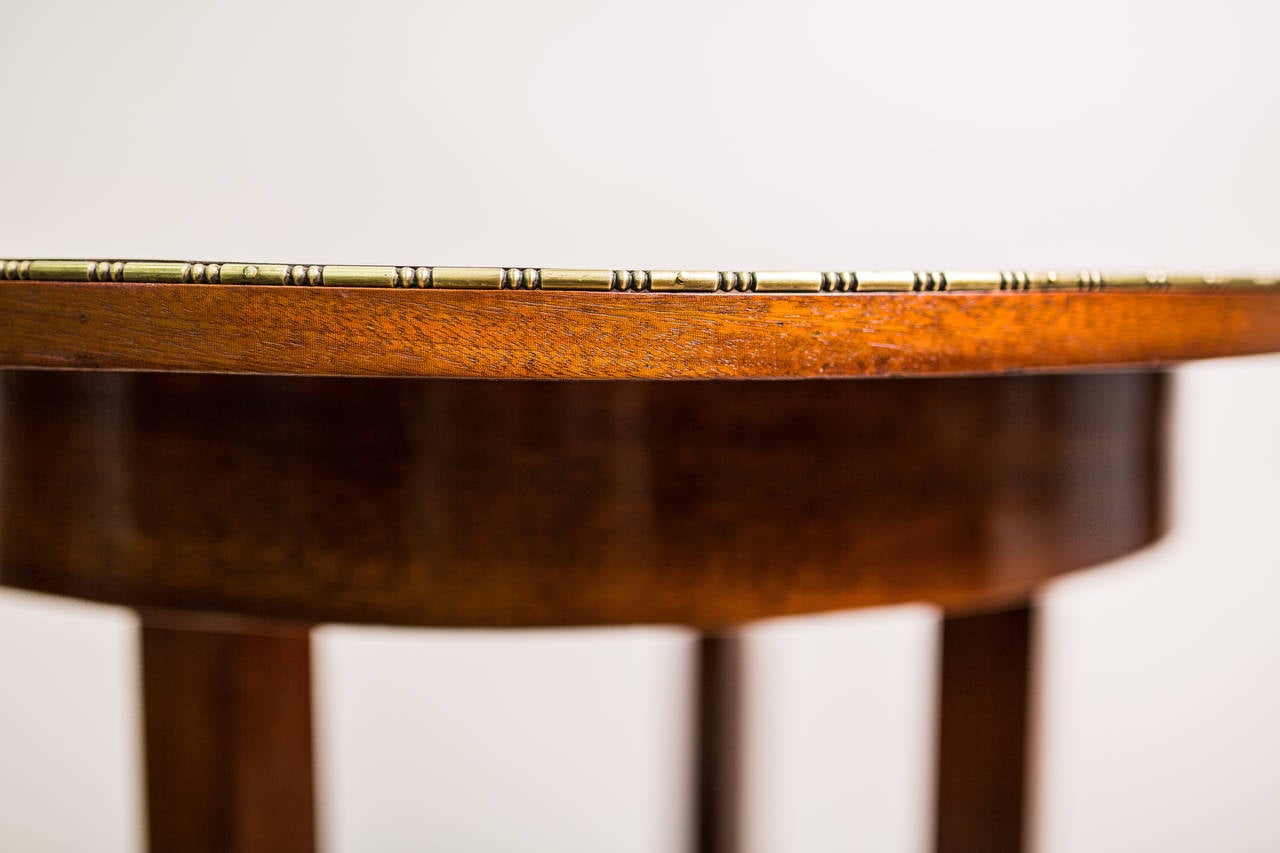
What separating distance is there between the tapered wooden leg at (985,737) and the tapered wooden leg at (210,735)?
0.72 feet

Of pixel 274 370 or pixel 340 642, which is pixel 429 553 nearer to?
pixel 274 370

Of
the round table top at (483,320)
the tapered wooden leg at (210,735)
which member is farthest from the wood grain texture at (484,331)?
the tapered wooden leg at (210,735)

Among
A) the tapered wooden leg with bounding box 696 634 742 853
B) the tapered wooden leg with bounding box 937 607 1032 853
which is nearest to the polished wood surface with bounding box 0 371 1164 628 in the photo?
the tapered wooden leg with bounding box 937 607 1032 853

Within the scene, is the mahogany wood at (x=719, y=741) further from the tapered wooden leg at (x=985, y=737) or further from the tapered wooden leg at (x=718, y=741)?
the tapered wooden leg at (x=985, y=737)

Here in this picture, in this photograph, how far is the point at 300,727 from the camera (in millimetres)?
364

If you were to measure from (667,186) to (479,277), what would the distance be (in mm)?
601

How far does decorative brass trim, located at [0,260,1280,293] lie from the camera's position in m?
0.23

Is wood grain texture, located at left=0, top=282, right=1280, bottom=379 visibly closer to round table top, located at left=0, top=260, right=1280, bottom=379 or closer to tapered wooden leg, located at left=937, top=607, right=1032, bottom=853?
round table top, located at left=0, top=260, right=1280, bottom=379

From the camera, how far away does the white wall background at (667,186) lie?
0.80 metres

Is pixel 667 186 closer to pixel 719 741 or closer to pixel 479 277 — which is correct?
pixel 719 741

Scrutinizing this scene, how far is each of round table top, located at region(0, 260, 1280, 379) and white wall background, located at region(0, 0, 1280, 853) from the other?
1.70 feet

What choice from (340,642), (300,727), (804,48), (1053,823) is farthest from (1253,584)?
(300,727)

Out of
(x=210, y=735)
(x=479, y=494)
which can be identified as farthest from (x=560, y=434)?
(x=210, y=735)

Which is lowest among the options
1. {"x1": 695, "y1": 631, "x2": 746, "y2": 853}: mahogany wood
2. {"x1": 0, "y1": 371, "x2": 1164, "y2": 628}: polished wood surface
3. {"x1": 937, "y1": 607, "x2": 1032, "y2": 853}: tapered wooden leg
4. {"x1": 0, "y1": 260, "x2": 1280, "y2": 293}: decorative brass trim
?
{"x1": 695, "y1": 631, "x2": 746, "y2": 853}: mahogany wood
